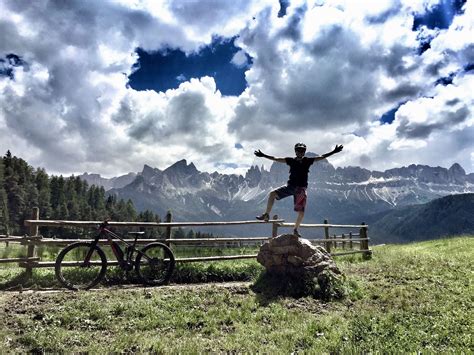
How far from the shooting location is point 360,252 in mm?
24859

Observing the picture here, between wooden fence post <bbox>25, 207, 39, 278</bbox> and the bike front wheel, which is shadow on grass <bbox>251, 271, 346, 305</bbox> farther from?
wooden fence post <bbox>25, 207, 39, 278</bbox>

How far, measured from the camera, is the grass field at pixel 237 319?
7.64 m

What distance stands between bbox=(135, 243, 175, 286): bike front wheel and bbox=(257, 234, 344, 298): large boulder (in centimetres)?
364

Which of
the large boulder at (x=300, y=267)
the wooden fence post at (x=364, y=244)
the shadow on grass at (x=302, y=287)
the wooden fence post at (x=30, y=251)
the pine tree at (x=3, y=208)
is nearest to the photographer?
the shadow on grass at (x=302, y=287)

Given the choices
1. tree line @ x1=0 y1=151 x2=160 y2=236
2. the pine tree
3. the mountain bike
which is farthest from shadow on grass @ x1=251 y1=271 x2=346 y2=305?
the pine tree

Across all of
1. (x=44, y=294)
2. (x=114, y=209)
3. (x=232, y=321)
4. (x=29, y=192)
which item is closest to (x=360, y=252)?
(x=232, y=321)

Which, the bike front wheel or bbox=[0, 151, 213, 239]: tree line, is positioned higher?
bbox=[0, 151, 213, 239]: tree line

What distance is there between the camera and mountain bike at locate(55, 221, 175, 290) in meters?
12.7

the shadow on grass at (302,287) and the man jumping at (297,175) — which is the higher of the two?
the man jumping at (297,175)

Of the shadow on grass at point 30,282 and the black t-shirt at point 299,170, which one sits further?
the black t-shirt at point 299,170

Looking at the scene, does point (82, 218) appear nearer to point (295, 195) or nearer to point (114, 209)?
point (114, 209)

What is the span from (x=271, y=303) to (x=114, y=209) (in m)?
151

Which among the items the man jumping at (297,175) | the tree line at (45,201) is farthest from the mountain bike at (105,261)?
the tree line at (45,201)

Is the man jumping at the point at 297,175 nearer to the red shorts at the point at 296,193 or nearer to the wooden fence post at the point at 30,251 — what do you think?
the red shorts at the point at 296,193
